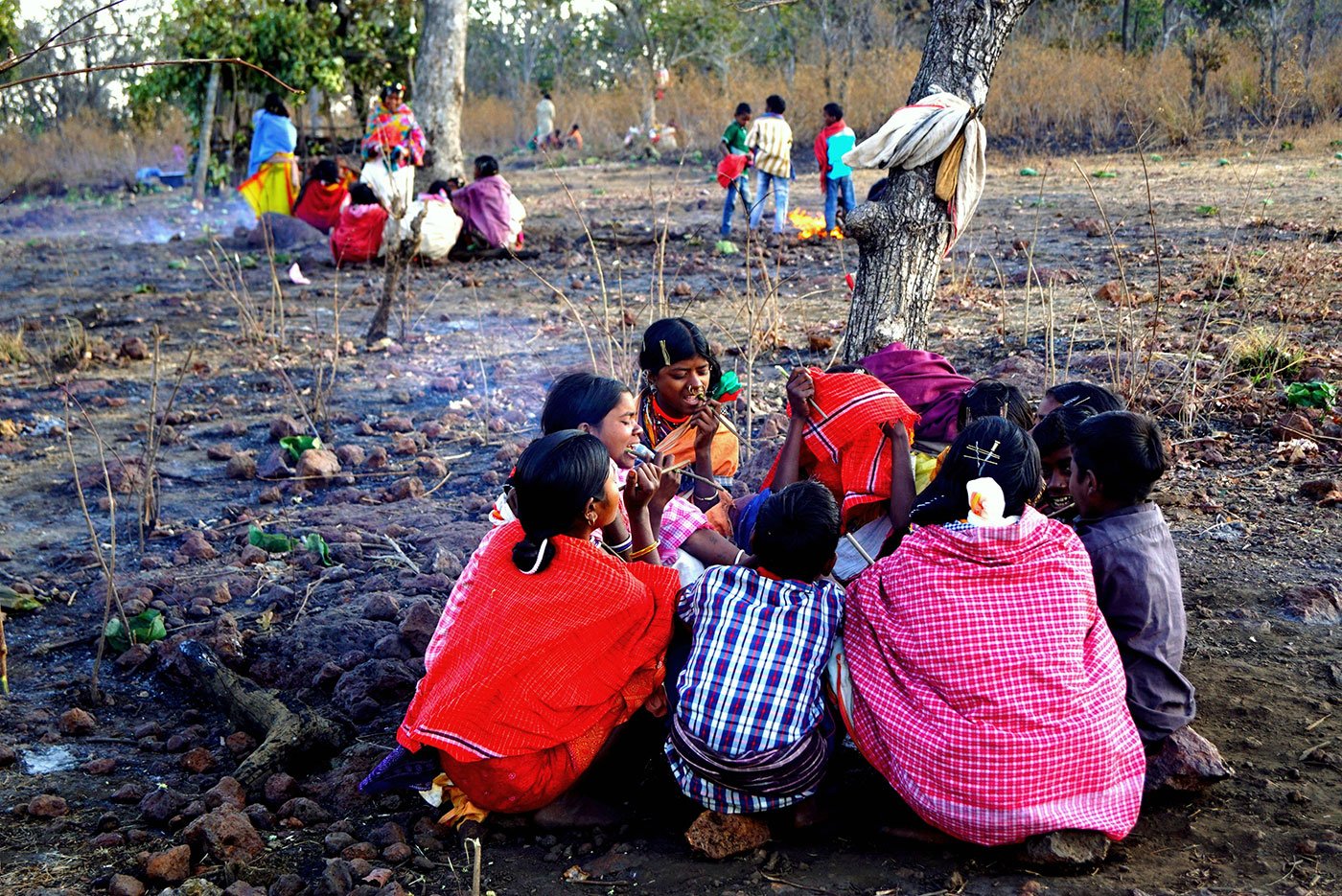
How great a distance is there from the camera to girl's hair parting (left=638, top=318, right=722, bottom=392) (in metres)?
3.42

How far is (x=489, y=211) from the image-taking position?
10.4m

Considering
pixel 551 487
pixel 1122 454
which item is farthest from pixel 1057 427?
pixel 551 487

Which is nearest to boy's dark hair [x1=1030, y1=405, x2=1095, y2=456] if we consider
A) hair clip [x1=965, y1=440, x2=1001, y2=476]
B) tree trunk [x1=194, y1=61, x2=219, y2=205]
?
hair clip [x1=965, y1=440, x2=1001, y2=476]

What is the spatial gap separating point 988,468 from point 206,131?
14.8 meters

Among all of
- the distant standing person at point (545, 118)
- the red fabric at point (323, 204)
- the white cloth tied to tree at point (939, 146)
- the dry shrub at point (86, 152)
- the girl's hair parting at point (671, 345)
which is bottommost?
the girl's hair parting at point (671, 345)

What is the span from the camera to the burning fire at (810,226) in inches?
402

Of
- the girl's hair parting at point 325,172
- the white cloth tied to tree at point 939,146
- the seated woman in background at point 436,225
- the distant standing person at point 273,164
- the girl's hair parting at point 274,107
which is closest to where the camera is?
the white cloth tied to tree at point 939,146

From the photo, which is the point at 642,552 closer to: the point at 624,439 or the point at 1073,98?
the point at 624,439

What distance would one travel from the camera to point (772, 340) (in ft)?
20.6

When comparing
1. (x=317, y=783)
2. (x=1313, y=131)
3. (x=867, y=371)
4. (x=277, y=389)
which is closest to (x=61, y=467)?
(x=277, y=389)

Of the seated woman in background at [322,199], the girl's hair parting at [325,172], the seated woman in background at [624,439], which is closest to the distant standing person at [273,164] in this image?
the seated woman in background at [322,199]

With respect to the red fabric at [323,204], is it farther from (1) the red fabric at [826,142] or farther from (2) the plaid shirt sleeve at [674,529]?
(2) the plaid shirt sleeve at [674,529]

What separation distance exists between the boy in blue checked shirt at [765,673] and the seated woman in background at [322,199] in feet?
33.3

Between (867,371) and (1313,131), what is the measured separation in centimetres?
1075
